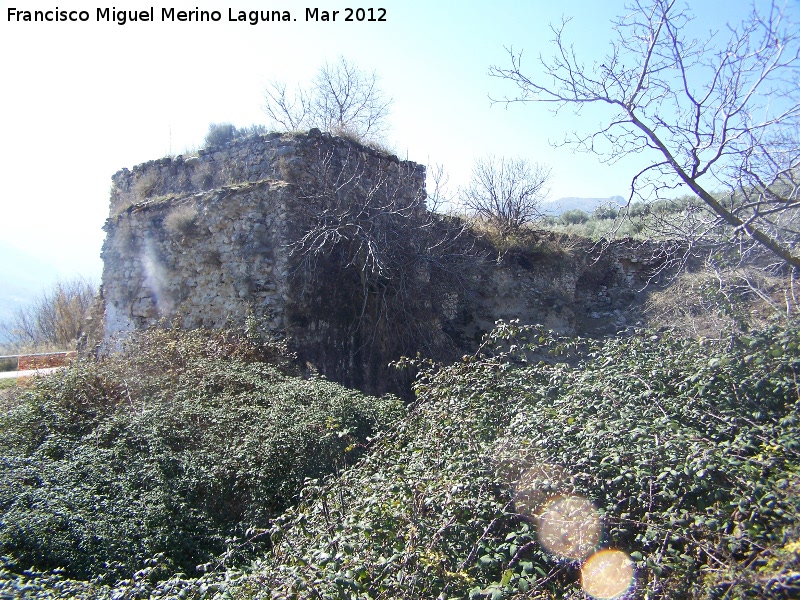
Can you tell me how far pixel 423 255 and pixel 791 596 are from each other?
7004 millimetres

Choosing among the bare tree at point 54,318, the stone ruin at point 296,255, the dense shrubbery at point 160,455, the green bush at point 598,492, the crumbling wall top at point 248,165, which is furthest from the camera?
the bare tree at point 54,318

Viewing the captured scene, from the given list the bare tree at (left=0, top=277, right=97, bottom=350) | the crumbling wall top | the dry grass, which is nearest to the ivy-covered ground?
the dry grass

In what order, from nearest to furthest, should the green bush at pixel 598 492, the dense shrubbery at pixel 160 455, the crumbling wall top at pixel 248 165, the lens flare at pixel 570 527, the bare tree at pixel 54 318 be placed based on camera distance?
the green bush at pixel 598 492, the lens flare at pixel 570 527, the dense shrubbery at pixel 160 455, the crumbling wall top at pixel 248 165, the bare tree at pixel 54 318

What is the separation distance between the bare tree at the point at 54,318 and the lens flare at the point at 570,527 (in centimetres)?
1252

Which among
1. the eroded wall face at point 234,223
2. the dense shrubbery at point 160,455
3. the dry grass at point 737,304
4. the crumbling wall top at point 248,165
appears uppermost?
the crumbling wall top at point 248,165

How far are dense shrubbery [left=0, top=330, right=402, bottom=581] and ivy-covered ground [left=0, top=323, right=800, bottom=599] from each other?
0.02 meters

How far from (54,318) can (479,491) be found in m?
21.5

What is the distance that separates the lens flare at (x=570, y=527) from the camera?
261 cm

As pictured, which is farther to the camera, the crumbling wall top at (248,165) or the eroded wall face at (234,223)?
the crumbling wall top at (248,165)

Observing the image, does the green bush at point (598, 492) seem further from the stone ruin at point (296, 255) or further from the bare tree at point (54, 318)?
the bare tree at point (54, 318)

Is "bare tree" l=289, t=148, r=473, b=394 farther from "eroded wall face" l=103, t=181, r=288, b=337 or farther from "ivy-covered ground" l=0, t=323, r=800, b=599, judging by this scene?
"ivy-covered ground" l=0, t=323, r=800, b=599

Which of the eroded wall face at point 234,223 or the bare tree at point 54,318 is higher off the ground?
the eroded wall face at point 234,223

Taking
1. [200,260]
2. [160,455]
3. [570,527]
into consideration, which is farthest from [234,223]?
[570,527]

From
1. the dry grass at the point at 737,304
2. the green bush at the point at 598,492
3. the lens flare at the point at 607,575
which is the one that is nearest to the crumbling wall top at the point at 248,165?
the dry grass at the point at 737,304
